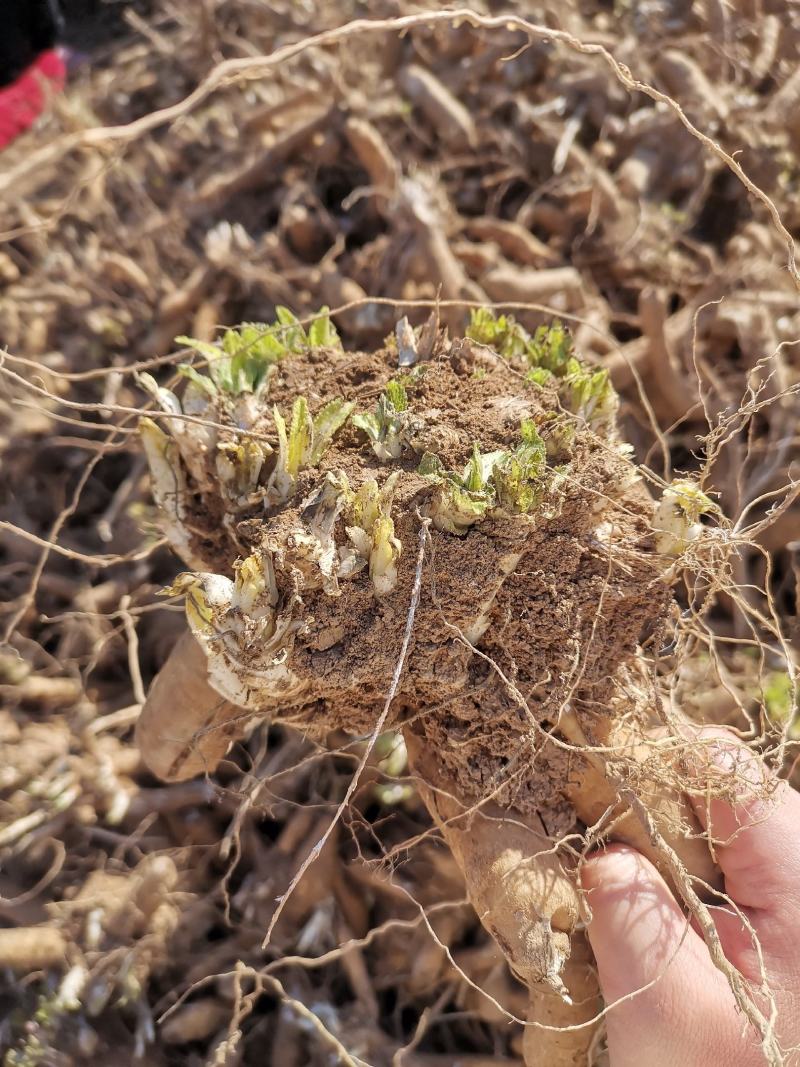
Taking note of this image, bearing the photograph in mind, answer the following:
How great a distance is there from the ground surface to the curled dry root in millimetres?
133

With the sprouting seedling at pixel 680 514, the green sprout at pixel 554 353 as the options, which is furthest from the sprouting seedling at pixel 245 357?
the sprouting seedling at pixel 680 514

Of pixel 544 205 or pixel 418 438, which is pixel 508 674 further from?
pixel 544 205

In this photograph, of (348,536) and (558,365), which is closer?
(348,536)

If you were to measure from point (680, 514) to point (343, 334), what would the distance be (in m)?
1.12

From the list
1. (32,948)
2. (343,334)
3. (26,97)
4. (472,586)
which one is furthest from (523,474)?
(26,97)

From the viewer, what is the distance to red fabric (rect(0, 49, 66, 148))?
2.42 metres

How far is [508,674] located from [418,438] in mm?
375

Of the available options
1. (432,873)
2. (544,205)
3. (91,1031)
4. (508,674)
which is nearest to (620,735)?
(508,674)

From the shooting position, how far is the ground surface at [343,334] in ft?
4.91

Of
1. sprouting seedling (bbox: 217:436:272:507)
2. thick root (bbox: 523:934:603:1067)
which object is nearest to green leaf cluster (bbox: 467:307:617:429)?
sprouting seedling (bbox: 217:436:272:507)

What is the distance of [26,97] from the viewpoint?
2.46 meters

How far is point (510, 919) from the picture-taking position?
1.06 m

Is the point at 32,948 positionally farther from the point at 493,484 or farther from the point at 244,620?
the point at 493,484

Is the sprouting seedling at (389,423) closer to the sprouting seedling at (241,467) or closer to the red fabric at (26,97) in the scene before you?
the sprouting seedling at (241,467)
